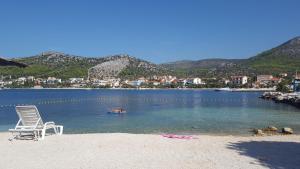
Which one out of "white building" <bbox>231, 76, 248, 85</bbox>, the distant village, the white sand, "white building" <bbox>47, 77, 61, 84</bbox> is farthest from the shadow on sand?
"white building" <bbox>231, 76, 248, 85</bbox>

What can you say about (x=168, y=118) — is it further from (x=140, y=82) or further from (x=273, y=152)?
(x=140, y=82)

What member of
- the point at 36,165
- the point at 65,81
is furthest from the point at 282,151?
the point at 65,81

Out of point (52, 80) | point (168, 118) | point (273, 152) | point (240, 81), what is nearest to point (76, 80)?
point (52, 80)

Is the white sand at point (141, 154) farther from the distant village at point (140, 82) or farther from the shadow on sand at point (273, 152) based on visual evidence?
the distant village at point (140, 82)

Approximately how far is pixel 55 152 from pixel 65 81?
169m

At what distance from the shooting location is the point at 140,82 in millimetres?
183375

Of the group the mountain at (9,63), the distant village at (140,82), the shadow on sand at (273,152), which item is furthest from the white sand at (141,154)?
the distant village at (140,82)

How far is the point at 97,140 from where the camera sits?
11.7 metres

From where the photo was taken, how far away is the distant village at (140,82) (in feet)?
558

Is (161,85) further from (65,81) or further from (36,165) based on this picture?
(36,165)

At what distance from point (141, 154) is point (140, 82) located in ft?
571

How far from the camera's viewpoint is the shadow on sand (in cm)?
853

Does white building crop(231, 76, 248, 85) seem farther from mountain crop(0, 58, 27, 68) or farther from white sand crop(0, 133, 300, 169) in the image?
mountain crop(0, 58, 27, 68)

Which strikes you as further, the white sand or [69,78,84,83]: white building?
[69,78,84,83]: white building
